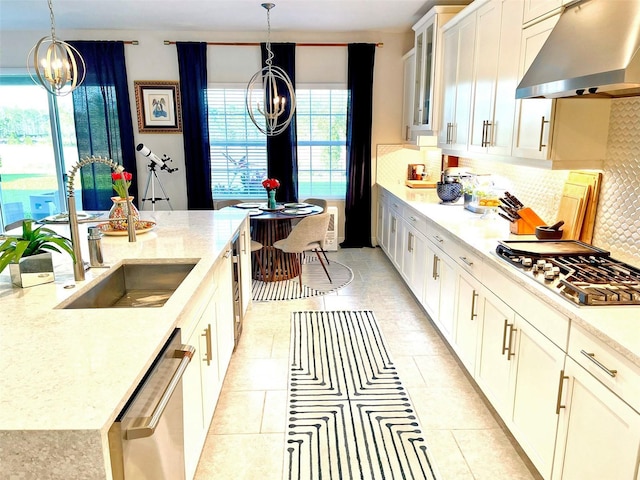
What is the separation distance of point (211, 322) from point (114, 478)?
1.21 metres

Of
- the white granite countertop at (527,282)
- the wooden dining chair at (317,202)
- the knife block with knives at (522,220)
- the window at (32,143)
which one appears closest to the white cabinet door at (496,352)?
the white granite countertop at (527,282)

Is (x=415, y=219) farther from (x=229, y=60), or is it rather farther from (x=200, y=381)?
(x=229, y=60)

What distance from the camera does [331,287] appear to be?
15.1 feet

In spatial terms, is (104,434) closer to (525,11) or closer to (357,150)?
(525,11)

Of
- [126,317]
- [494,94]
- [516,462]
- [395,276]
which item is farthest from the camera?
[395,276]

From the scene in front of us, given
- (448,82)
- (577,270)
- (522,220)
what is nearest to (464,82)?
(448,82)

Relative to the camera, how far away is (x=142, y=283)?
7.43 feet

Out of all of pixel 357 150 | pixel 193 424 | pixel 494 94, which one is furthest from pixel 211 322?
pixel 357 150

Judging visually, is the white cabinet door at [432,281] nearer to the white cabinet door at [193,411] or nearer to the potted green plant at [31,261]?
the white cabinet door at [193,411]

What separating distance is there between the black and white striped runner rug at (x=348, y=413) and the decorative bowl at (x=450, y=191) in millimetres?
1417

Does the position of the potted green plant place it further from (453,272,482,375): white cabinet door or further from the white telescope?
the white telescope

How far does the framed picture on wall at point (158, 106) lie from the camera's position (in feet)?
18.6

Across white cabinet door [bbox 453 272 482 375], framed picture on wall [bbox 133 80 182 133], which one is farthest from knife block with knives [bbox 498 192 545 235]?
framed picture on wall [bbox 133 80 182 133]

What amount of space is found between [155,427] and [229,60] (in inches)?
208
